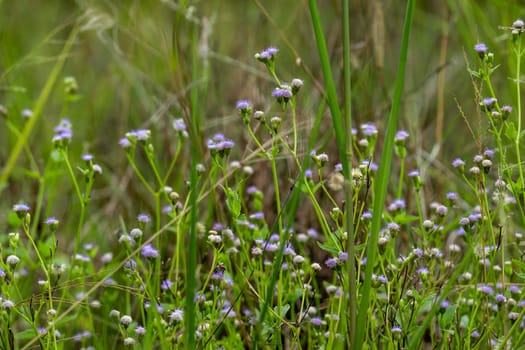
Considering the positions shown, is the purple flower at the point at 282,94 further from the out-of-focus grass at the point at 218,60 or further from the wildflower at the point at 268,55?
the out-of-focus grass at the point at 218,60

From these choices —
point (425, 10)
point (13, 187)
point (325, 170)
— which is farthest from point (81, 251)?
point (425, 10)

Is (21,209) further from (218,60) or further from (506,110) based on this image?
(218,60)

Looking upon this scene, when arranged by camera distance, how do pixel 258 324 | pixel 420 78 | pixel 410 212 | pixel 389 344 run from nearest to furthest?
pixel 258 324 < pixel 389 344 < pixel 410 212 < pixel 420 78

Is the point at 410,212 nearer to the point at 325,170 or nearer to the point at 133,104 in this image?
the point at 325,170

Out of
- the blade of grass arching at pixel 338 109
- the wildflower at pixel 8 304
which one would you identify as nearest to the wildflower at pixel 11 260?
the wildflower at pixel 8 304

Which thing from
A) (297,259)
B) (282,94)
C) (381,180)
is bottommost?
(297,259)

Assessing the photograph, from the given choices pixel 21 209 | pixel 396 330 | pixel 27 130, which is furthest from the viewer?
pixel 27 130

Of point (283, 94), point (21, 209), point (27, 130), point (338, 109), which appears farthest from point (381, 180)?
point (27, 130)

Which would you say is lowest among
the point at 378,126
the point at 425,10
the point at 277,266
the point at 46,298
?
the point at 46,298

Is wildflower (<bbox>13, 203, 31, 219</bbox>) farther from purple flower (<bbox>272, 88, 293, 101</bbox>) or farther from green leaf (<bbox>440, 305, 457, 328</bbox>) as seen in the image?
green leaf (<bbox>440, 305, 457, 328</bbox>)
